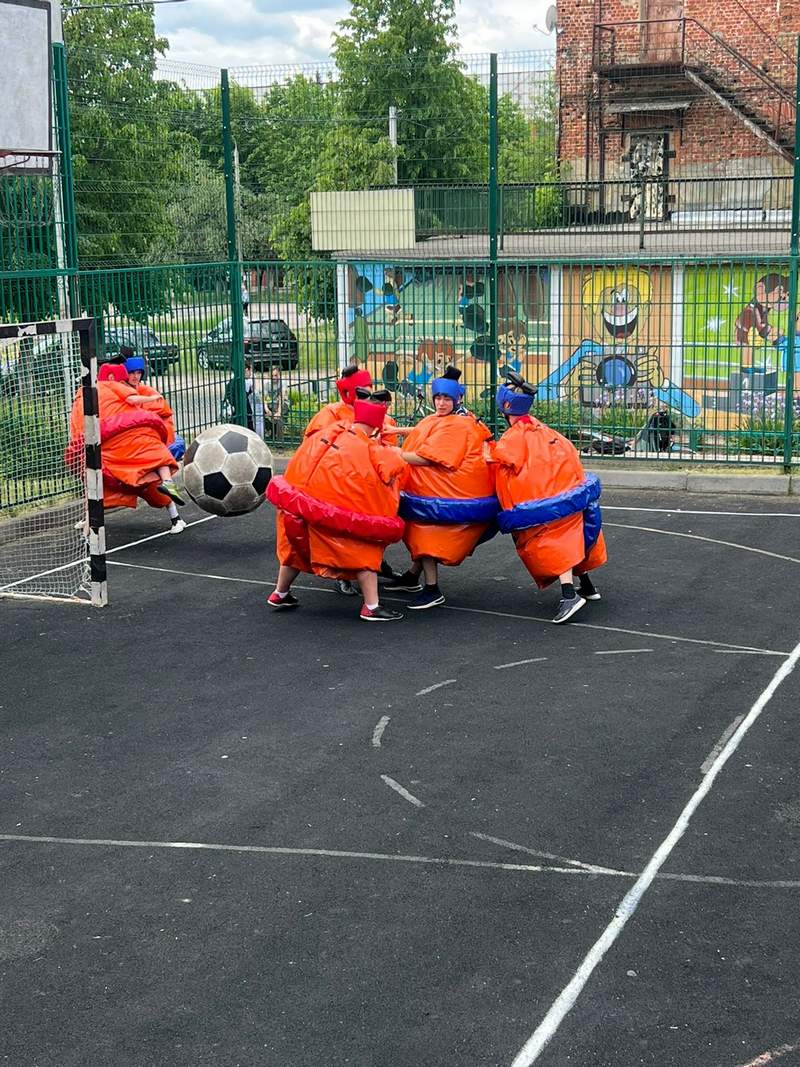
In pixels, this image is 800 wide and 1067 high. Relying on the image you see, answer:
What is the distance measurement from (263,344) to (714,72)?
20948mm

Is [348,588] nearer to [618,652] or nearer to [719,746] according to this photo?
[618,652]

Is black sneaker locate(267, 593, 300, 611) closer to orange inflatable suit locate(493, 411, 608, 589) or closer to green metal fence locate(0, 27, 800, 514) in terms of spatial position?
orange inflatable suit locate(493, 411, 608, 589)

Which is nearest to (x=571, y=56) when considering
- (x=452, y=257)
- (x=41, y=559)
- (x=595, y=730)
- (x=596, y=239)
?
(x=596, y=239)

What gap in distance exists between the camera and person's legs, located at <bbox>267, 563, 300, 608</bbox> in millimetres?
9609

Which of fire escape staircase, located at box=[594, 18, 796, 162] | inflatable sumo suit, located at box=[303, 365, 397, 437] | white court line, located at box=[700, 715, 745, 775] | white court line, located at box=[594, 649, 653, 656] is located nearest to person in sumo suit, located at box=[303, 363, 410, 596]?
inflatable sumo suit, located at box=[303, 365, 397, 437]

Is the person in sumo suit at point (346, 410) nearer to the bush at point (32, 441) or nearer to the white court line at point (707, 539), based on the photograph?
the white court line at point (707, 539)

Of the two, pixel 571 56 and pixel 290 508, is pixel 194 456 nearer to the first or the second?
pixel 290 508

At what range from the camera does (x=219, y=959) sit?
507cm

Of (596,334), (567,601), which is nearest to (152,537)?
(567,601)

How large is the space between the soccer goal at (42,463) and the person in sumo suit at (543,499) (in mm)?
3635

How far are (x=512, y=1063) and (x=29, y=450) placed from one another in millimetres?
9428

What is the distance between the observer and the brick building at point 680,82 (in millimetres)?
31938

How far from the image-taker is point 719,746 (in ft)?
23.1

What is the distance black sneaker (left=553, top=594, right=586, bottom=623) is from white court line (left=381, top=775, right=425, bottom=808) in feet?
9.31
